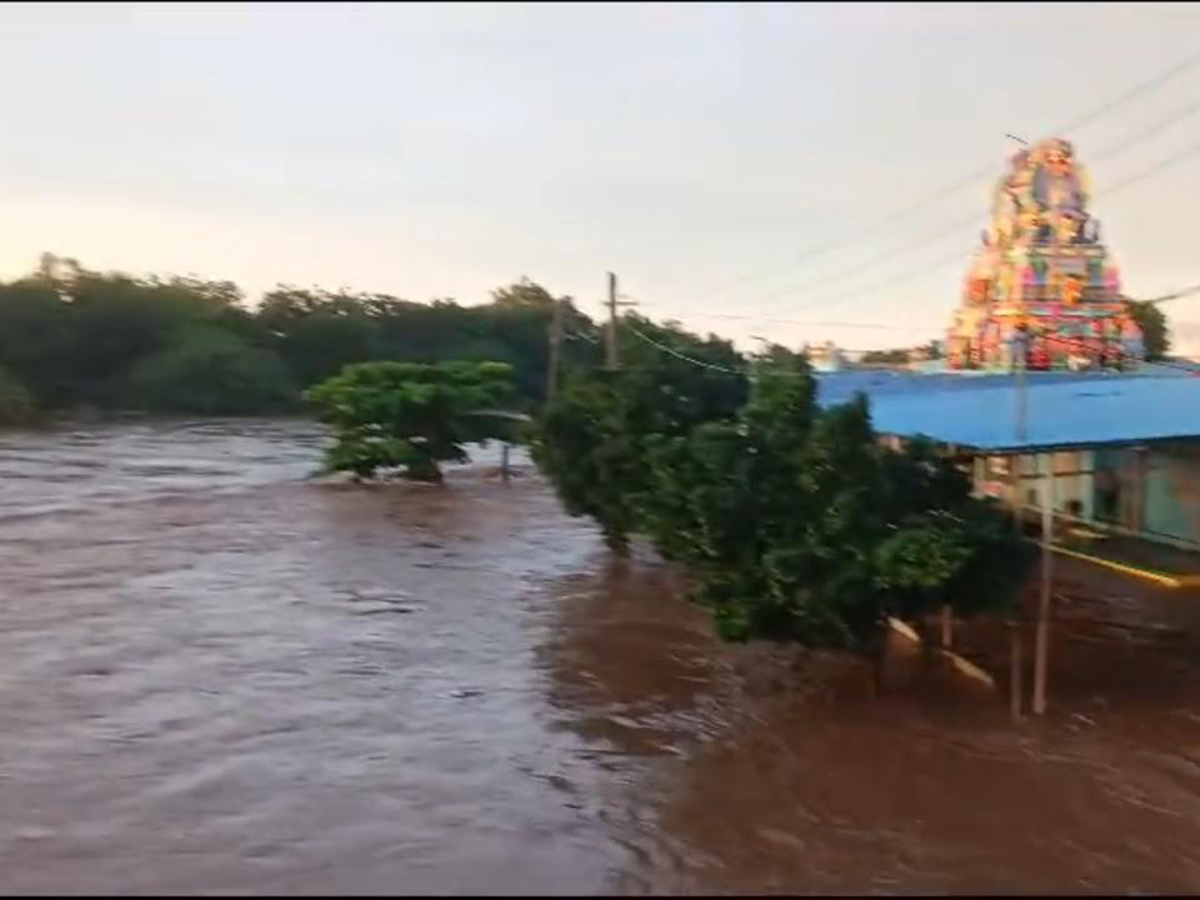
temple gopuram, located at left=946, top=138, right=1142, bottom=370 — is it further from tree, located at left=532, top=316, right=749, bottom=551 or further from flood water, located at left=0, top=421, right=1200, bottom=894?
flood water, located at left=0, top=421, right=1200, bottom=894

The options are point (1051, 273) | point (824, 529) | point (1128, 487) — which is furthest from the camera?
point (1051, 273)

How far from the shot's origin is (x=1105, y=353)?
1984 centimetres

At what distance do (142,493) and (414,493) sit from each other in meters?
4.54

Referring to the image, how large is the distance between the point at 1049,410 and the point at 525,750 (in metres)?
5.52

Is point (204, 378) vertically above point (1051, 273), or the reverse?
point (1051, 273)

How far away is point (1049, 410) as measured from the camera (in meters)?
11.6

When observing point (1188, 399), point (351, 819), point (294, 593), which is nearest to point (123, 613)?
point (294, 593)

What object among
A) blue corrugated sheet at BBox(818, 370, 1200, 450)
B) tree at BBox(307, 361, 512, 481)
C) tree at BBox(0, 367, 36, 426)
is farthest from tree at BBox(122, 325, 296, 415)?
blue corrugated sheet at BBox(818, 370, 1200, 450)

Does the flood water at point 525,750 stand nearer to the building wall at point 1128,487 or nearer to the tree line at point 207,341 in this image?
the building wall at point 1128,487

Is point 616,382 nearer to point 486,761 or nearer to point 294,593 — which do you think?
point 294,593

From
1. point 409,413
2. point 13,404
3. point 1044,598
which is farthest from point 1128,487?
point 13,404

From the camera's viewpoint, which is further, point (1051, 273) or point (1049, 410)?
point (1051, 273)

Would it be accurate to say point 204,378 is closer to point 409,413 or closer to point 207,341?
point 207,341

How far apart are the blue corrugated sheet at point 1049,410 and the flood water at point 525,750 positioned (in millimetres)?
1869
